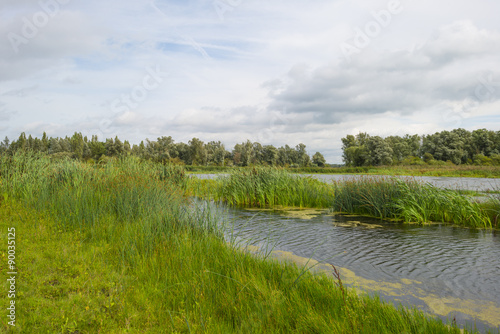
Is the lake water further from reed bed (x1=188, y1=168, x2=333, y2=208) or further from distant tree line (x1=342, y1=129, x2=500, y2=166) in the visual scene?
distant tree line (x1=342, y1=129, x2=500, y2=166)

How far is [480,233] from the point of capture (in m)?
8.52

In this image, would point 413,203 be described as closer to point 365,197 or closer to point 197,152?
point 365,197

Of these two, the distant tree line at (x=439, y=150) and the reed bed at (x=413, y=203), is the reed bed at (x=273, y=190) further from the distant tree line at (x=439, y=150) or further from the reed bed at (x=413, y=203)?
the distant tree line at (x=439, y=150)

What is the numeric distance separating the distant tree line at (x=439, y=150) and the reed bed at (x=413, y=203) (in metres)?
52.3

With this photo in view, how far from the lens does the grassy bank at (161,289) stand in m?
3.00

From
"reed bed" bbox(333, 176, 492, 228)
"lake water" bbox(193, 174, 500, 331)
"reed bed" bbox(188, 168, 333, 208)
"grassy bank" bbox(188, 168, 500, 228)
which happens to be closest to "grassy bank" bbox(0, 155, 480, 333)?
"lake water" bbox(193, 174, 500, 331)

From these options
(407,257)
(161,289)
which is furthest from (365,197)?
(161,289)

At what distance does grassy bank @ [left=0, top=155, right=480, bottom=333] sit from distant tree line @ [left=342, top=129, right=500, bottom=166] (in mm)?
61075

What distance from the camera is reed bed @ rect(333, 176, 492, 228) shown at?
9.67m

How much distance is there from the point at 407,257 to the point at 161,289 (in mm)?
5322

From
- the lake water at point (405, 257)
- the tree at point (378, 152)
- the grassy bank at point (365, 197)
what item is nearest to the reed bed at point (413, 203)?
the grassy bank at point (365, 197)

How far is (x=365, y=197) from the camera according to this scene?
36.8 feet

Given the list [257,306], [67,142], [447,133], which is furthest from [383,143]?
[67,142]

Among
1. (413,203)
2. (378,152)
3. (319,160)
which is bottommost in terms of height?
(413,203)
